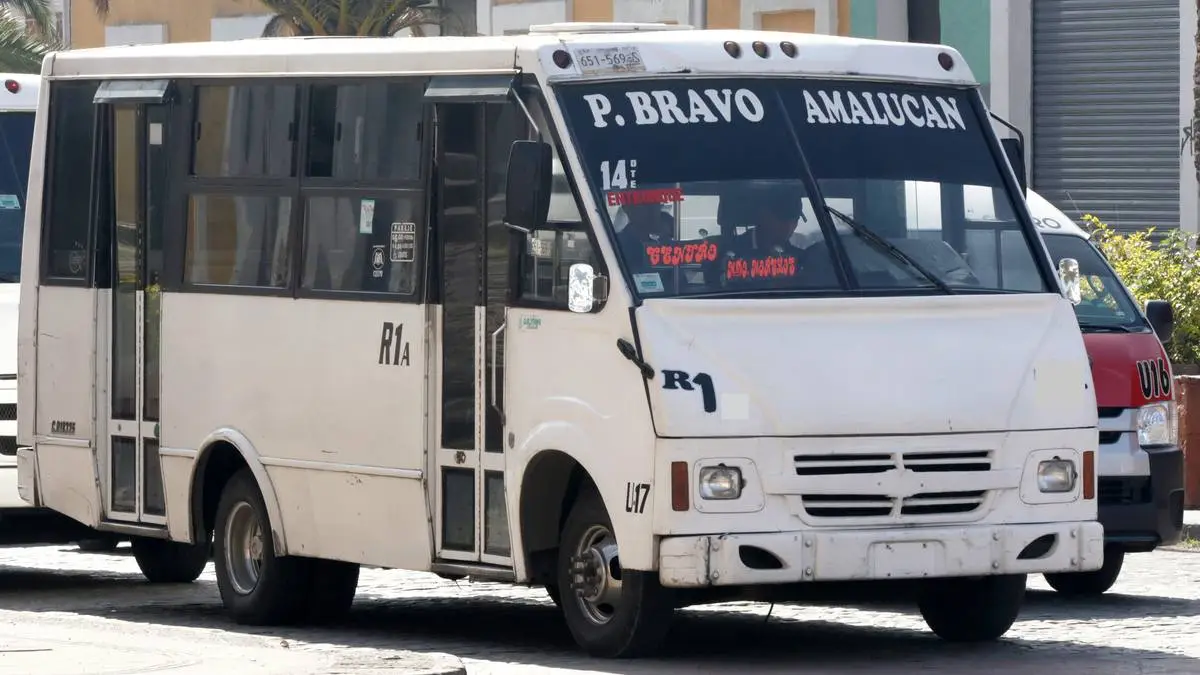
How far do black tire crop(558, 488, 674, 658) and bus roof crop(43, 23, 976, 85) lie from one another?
5.71 ft

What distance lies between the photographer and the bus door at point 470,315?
11320 mm

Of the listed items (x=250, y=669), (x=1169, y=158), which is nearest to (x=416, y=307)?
(x=250, y=669)

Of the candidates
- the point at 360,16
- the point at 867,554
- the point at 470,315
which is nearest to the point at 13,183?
the point at 470,315

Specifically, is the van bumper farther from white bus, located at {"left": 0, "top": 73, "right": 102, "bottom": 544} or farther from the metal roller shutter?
the metal roller shutter

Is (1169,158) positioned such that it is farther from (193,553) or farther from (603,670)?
(603,670)

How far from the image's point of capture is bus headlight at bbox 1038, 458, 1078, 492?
428 inches

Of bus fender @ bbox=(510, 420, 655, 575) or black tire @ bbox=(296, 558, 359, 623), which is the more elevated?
bus fender @ bbox=(510, 420, 655, 575)

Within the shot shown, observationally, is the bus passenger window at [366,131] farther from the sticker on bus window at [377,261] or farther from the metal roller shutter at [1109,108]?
the metal roller shutter at [1109,108]

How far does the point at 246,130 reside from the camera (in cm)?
1298

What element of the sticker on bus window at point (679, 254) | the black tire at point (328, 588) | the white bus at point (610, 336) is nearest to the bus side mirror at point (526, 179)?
the white bus at point (610, 336)

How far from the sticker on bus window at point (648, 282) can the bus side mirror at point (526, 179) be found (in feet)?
1.64

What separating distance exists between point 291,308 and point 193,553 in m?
3.56

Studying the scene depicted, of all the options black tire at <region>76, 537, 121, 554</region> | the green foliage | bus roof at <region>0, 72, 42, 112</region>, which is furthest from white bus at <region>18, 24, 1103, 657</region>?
the green foliage

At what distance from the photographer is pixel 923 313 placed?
10812 mm
